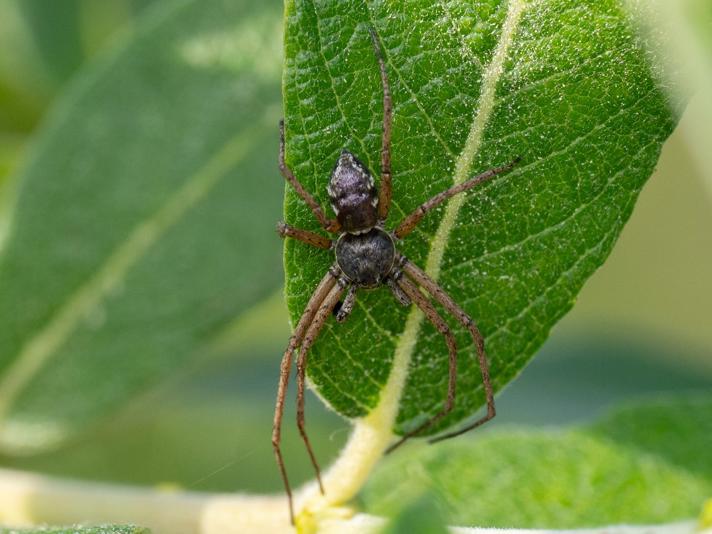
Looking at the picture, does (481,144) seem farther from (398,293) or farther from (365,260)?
(365,260)

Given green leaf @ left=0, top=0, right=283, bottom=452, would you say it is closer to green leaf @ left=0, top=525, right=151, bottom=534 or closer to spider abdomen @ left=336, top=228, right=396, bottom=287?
spider abdomen @ left=336, top=228, right=396, bottom=287

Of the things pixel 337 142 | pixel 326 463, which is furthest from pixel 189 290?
pixel 337 142

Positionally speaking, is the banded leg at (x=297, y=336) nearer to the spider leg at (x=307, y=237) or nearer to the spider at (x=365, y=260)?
the spider at (x=365, y=260)

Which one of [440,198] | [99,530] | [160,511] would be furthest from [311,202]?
[160,511]

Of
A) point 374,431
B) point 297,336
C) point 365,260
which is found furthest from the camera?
point 365,260

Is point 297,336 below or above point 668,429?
above

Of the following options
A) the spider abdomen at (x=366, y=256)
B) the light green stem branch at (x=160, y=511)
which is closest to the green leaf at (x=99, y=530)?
the light green stem branch at (x=160, y=511)

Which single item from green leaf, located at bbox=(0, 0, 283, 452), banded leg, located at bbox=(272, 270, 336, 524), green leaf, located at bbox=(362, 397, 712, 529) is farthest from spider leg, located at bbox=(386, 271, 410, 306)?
green leaf, located at bbox=(0, 0, 283, 452)
